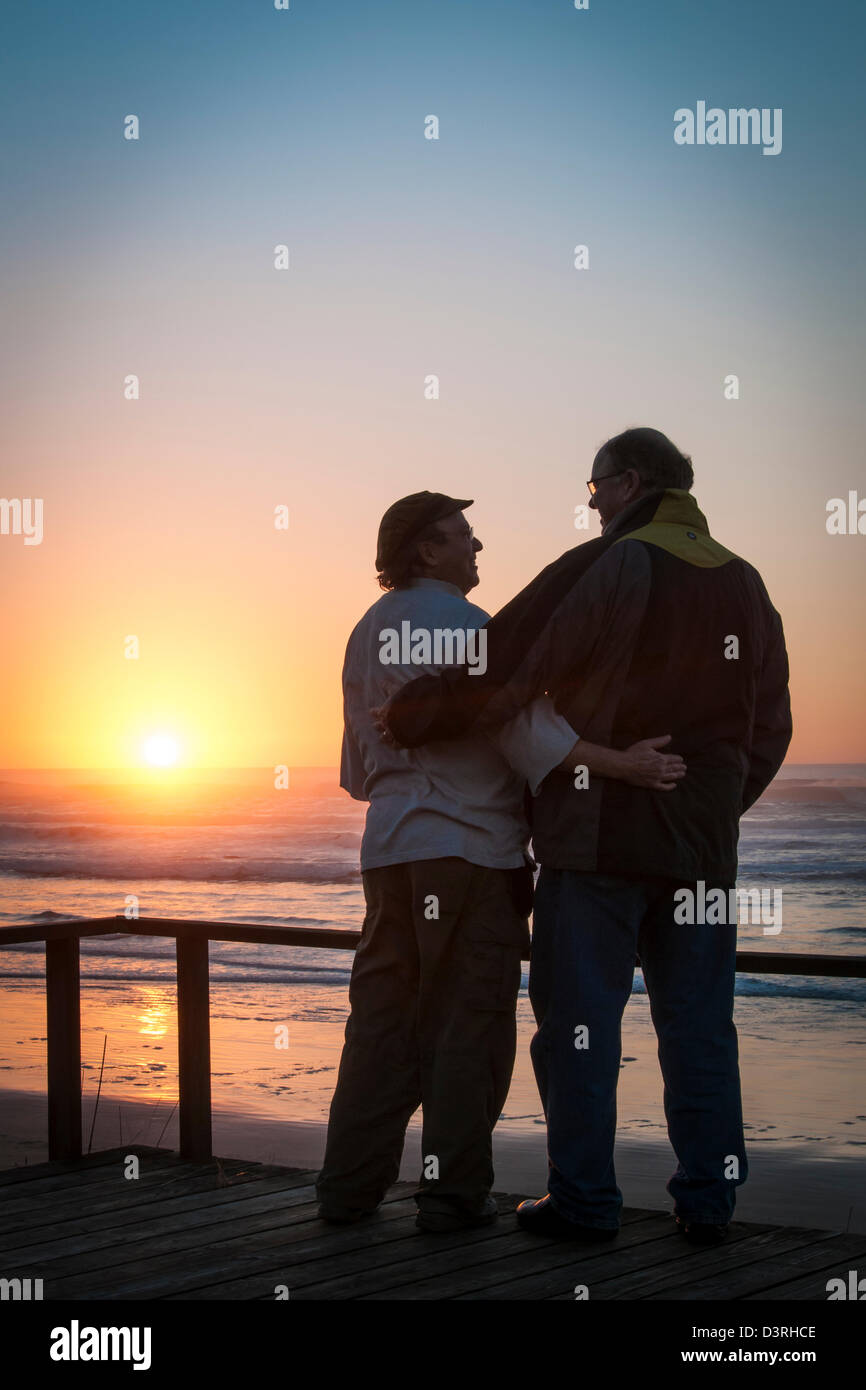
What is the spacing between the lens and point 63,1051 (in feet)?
12.6

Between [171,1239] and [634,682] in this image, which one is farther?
[171,1239]

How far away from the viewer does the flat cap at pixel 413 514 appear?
123 inches

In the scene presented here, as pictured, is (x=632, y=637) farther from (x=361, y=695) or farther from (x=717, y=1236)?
(x=717, y=1236)

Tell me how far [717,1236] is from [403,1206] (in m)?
0.79

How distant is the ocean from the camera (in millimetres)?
8703

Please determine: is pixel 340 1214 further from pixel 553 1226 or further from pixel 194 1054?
pixel 194 1054

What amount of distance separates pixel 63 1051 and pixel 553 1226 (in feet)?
5.47

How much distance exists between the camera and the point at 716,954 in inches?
112

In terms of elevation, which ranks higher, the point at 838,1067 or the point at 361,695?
the point at 361,695

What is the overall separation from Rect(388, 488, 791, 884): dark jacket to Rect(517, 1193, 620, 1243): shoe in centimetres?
77

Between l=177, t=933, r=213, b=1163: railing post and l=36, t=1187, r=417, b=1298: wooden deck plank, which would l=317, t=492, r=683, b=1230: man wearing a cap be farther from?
l=177, t=933, r=213, b=1163: railing post

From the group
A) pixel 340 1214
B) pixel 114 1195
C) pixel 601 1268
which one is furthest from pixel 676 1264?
pixel 114 1195
